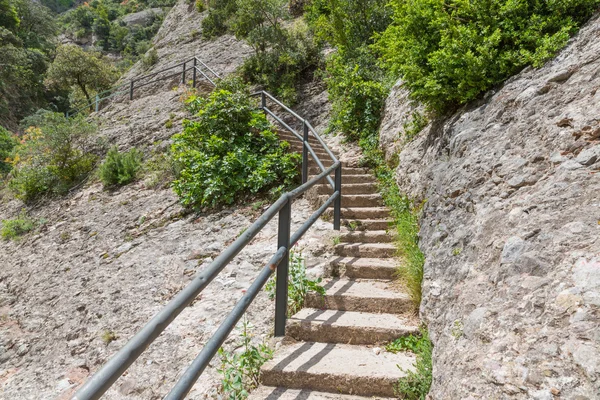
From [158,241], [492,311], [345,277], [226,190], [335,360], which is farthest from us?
[226,190]

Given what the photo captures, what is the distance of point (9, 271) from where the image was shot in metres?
7.31

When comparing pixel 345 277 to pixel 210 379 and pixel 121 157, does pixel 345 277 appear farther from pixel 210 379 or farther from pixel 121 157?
pixel 121 157

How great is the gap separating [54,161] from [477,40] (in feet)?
36.1

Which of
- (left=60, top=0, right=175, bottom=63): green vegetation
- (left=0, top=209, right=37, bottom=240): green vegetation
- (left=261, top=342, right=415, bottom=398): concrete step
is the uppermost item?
(left=60, top=0, right=175, bottom=63): green vegetation

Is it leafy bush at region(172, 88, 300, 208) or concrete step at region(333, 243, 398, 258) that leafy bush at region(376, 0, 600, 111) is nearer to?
concrete step at region(333, 243, 398, 258)

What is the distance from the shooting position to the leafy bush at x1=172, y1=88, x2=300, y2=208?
6.43 meters

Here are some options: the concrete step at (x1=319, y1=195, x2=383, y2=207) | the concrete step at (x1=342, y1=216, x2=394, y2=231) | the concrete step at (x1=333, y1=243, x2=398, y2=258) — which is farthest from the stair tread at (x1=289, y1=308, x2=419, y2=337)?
the concrete step at (x1=319, y1=195, x2=383, y2=207)

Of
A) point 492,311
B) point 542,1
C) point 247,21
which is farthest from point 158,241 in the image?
point 247,21

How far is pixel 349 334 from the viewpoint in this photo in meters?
2.80

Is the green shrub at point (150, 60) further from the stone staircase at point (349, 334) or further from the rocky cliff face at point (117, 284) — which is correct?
the stone staircase at point (349, 334)

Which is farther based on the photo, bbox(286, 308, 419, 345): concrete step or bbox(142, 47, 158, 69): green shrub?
bbox(142, 47, 158, 69): green shrub

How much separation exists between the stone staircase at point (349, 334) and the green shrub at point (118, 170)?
22.4 ft

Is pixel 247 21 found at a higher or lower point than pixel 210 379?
higher

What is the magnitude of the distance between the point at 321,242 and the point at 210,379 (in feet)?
6.87
